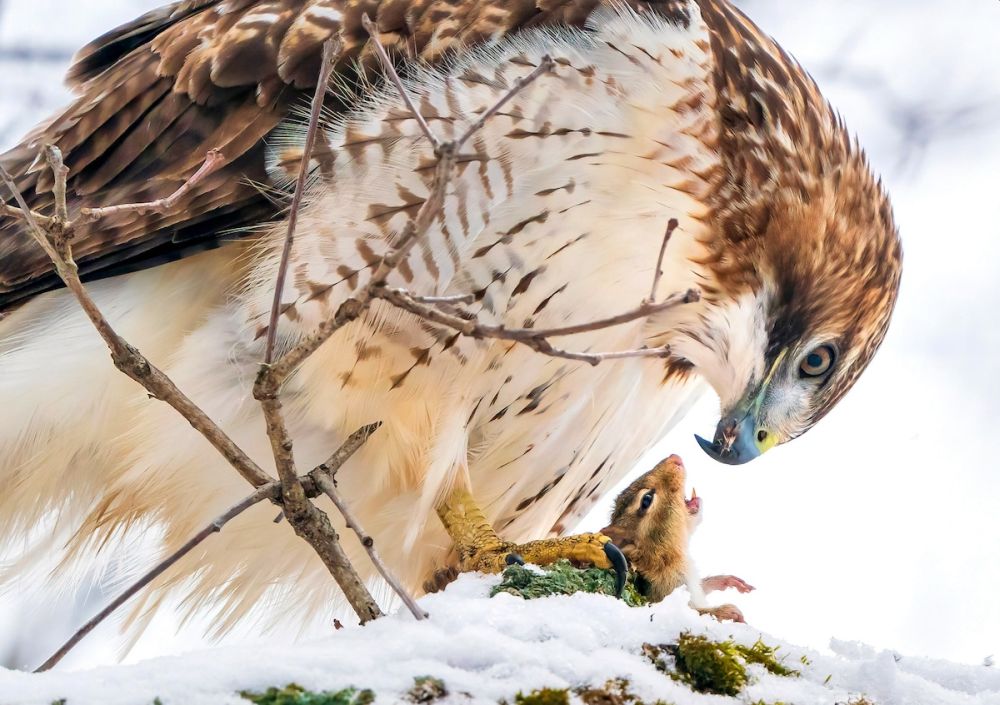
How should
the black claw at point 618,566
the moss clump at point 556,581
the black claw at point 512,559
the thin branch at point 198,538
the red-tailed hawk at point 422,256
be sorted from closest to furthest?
the thin branch at point 198,538, the moss clump at point 556,581, the black claw at point 618,566, the black claw at point 512,559, the red-tailed hawk at point 422,256

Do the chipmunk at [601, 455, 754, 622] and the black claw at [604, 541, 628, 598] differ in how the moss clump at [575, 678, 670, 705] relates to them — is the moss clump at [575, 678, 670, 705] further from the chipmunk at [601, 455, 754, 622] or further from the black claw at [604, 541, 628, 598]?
the chipmunk at [601, 455, 754, 622]

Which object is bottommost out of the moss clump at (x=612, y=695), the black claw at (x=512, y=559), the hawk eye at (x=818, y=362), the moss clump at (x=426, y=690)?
the moss clump at (x=426, y=690)

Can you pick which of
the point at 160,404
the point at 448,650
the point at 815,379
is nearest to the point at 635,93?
the point at 815,379

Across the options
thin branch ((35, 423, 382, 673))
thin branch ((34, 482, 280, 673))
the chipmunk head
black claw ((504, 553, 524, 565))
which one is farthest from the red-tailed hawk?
thin branch ((34, 482, 280, 673))

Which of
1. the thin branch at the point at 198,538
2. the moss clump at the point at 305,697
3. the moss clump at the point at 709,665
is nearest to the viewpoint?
the moss clump at the point at 305,697

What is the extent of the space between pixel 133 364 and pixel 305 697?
2.14ft

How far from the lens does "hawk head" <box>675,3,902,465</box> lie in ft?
10.1

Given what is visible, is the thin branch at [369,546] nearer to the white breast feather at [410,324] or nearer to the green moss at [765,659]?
the green moss at [765,659]

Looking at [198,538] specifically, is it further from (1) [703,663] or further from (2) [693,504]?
(2) [693,504]

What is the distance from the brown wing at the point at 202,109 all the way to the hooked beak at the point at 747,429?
110 centimetres

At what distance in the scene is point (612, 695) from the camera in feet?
5.27

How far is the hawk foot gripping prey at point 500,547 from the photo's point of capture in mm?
2607

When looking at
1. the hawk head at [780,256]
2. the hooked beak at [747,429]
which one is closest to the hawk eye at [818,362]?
the hawk head at [780,256]

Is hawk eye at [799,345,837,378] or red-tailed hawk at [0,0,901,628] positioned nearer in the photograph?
red-tailed hawk at [0,0,901,628]
